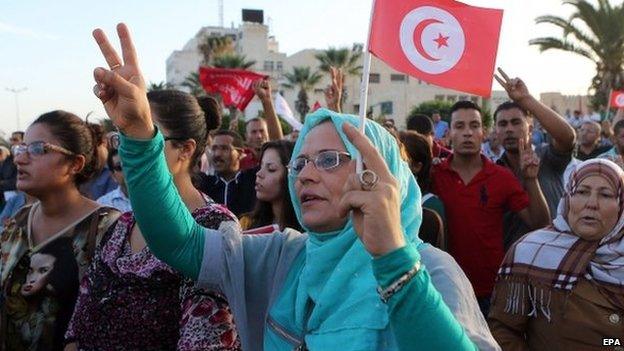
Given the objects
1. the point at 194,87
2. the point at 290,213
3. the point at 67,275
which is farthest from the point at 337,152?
the point at 194,87

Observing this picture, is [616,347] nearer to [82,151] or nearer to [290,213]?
[290,213]

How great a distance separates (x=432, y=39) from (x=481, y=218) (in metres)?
2.50

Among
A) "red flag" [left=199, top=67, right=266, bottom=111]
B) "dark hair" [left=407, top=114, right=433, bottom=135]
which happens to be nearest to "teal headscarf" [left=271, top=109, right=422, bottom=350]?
"dark hair" [left=407, top=114, right=433, bottom=135]

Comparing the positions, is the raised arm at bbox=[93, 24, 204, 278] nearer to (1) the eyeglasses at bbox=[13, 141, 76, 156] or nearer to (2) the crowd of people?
(2) the crowd of people

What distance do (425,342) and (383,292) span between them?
154mm

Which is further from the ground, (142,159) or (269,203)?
(142,159)

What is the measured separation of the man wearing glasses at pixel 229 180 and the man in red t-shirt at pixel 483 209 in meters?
1.87

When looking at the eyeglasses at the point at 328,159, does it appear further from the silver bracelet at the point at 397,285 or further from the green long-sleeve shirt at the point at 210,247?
the silver bracelet at the point at 397,285

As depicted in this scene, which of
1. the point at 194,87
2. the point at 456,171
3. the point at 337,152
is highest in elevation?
the point at 337,152

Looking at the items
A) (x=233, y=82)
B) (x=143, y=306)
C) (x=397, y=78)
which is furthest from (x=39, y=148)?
(x=397, y=78)

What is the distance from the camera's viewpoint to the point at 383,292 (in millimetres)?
1479

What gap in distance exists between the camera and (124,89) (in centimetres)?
203

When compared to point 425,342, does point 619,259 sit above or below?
below

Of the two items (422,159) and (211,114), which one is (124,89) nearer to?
(211,114)
